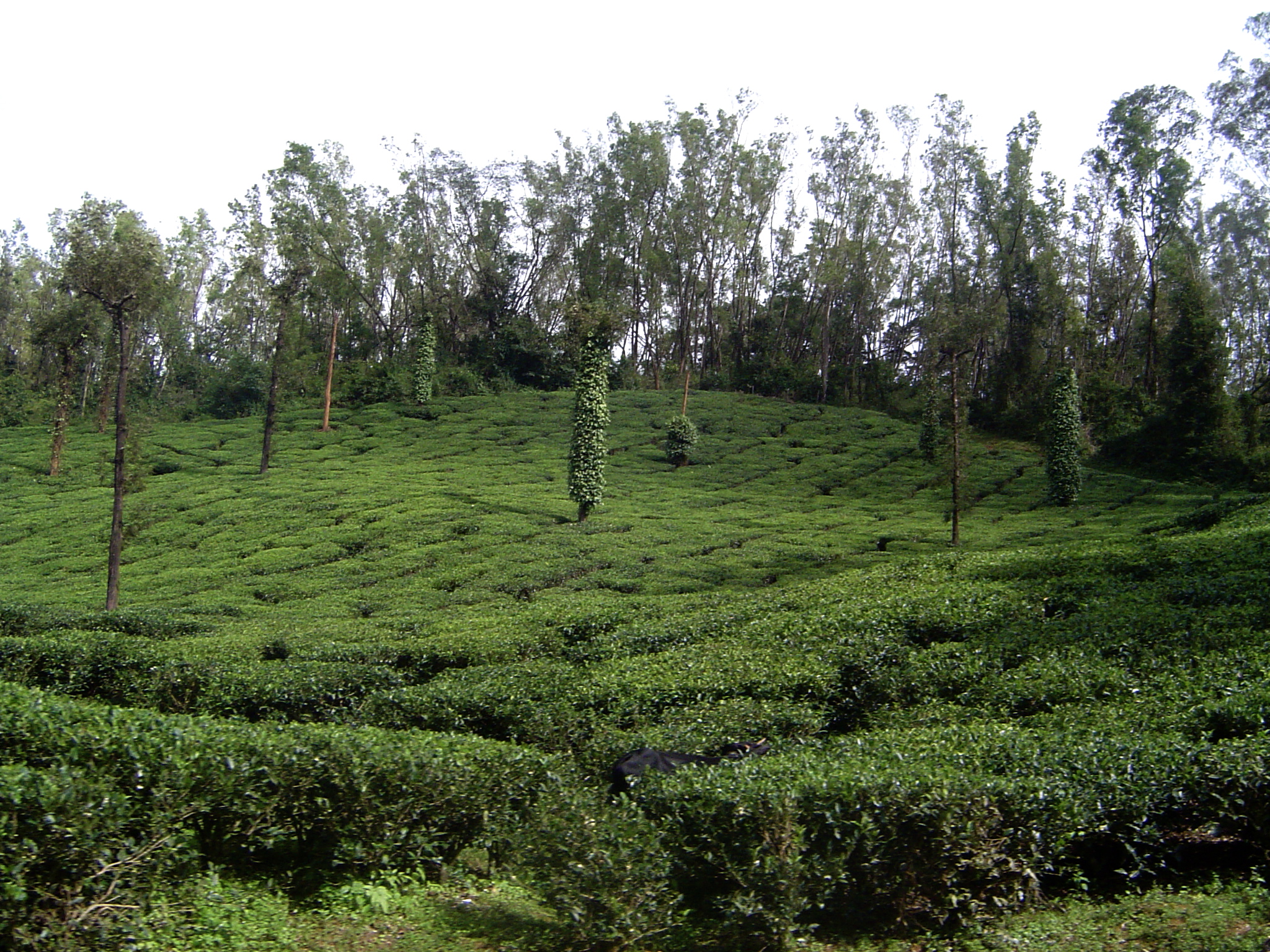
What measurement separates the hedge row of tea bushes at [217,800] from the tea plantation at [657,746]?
0.9 inches

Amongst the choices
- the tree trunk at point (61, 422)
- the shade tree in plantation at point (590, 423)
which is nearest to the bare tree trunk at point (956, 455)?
the shade tree in plantation at point (590, 423)

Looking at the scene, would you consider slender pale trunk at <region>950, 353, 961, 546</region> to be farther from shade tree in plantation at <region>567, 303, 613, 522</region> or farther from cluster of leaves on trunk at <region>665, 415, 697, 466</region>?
cluster of leaves on trunk at <region>665, 415, 697, 466</region>

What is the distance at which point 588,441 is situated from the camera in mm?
28328

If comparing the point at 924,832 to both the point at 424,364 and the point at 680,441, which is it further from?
the point at 424,364

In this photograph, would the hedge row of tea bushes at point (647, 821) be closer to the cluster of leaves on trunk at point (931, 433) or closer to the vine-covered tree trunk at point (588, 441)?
the vine-covered tree trunk at point (588, 441)

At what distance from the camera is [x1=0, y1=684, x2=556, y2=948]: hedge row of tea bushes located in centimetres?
498

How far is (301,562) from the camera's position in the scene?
2456cm

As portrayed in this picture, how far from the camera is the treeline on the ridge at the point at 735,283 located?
5022cm

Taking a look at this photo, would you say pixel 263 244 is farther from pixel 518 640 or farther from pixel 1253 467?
pixel 1253 467

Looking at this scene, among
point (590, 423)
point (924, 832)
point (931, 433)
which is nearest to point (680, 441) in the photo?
point (931, 433)

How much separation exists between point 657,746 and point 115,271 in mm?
17615

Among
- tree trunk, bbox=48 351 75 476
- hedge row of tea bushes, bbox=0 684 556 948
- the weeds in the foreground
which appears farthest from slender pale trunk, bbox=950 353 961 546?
tree trunk, bbox=48 351 75 476

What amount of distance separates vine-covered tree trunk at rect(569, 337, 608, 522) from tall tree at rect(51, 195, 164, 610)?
12561mm

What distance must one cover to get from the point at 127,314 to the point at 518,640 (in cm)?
1330
